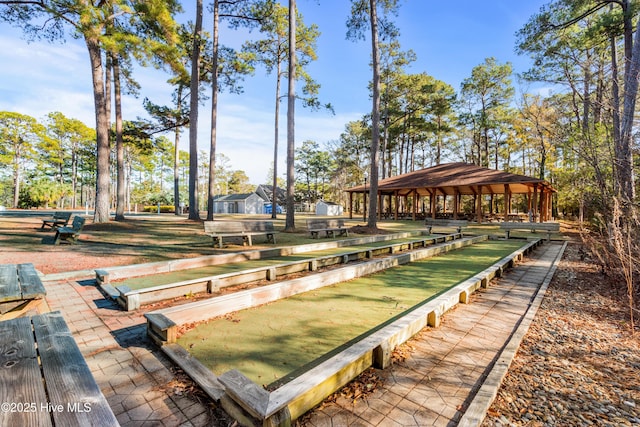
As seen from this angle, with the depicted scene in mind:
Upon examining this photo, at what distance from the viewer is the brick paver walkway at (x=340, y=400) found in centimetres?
182

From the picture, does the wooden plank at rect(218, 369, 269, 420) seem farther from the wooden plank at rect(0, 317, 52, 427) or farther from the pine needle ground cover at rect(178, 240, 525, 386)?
the wooden plank at rect(0, 317, 52, 427)

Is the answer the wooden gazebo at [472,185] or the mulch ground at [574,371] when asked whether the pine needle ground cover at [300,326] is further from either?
the wooden gazebo at [472,185]

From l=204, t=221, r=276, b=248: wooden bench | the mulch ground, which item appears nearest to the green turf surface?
l=204, t=221, r=276, b=248: wooden bench

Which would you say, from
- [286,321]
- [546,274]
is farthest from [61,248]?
[546,274]

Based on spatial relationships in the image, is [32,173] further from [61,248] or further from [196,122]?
[61,248]

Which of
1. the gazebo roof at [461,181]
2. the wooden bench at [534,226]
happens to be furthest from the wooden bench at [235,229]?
the gazebo roof at [461,181]

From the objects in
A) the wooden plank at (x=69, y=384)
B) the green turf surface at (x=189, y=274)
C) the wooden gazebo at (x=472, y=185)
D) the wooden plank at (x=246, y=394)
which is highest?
the wooden gazebo at (x=472, y=185)

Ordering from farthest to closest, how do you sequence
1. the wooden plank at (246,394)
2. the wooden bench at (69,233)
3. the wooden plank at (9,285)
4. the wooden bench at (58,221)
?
the wooden bench at (58,221), the wooden bench at (69,233), the wooden plank at (9,285), the wooden plank at (246,394)

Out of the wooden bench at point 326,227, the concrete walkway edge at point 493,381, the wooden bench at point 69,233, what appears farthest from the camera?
the wooden bench at point 326,227

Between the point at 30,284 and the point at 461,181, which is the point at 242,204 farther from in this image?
the point at 30,284

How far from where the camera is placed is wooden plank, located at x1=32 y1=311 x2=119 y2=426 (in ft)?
3.58

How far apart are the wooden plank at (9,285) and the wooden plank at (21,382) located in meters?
1.07

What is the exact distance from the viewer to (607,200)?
4535 millimetres

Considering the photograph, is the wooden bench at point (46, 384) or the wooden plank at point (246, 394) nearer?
the wooden bench at point (46, 384)
